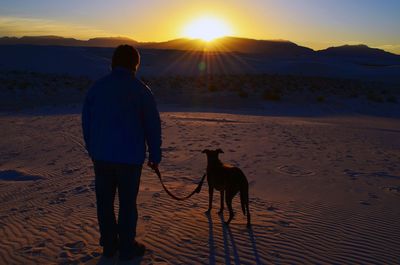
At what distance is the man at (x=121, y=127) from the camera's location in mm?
Result: 4453

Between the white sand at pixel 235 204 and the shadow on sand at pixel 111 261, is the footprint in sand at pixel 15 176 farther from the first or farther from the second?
the shadow on sand at pixel 111 261

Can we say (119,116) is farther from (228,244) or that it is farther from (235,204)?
(235,204)

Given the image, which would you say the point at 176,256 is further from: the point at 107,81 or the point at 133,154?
the point at 107,81

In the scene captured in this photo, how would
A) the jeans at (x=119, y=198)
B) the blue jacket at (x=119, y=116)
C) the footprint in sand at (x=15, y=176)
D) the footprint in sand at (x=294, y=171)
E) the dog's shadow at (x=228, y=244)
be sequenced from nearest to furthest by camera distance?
the blue jacket at (x=119, y=116)
the jeans at (x=119, y=198)
the dog's shadow at (x=228, y=244)
the footprint in sand at (x=15, y=176)
the footprint in sand at (x=294, y=171)

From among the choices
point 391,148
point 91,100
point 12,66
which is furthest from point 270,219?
point 12,66

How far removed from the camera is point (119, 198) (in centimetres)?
479

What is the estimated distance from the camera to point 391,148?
42.9 ft

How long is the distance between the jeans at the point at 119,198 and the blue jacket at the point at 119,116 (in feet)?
0.38

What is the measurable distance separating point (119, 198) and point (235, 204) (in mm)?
2721

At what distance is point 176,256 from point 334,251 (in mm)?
1824

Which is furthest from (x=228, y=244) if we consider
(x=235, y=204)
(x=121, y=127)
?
(x=121, y=127)

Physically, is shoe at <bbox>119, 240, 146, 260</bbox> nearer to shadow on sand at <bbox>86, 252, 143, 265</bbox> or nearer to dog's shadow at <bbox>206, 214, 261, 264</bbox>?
shadow on sand at <bbox>86, 252, 143, 265</bbox>

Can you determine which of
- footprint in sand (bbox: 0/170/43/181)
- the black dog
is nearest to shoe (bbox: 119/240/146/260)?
the black dog

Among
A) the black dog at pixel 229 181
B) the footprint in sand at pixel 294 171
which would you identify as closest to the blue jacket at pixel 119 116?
the black dog at pixel 229 181
